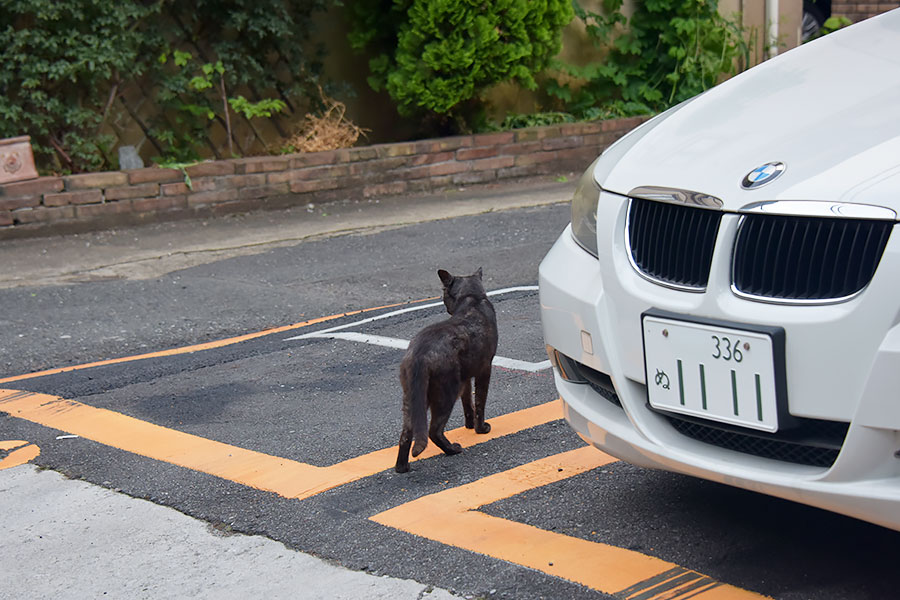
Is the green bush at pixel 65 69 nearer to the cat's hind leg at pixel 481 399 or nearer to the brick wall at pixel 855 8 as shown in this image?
the cat's hind leg at pixel 481 399

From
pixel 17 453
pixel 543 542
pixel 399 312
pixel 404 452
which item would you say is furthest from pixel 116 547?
pixel 399 312

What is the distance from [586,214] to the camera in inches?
124

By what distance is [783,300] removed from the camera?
240 centimetres

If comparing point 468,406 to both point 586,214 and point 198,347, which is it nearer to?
point 586,214

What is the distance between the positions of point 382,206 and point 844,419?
316 inches

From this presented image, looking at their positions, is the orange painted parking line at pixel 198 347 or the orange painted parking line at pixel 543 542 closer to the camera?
the orange painted parking line at pixel 543 542

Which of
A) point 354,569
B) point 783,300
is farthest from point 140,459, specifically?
point 783,300

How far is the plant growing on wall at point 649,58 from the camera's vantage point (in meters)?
12.2

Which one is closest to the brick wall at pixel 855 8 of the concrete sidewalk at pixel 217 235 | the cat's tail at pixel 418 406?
the concrete sidewalk at pixel 217 235

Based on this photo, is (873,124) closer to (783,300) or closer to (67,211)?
(783,300)

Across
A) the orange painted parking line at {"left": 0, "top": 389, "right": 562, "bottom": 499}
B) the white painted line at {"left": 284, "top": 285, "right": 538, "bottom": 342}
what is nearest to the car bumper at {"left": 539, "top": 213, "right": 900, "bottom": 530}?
the orange painted parking line at {"left": 0, "top": 389, "right": 562, "bottom": 499}

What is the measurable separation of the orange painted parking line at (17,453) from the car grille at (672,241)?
2543 mm

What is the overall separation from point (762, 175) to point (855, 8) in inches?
550

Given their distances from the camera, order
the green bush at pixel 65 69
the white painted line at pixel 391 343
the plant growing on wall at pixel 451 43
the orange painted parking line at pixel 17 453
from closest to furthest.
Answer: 1. the orange painted parking line at pixel 17 453
2. the white painted line at pixel 391 343
3. the green bush at pixel 65 69
4. the plant growing on wall at pixel 451 43
